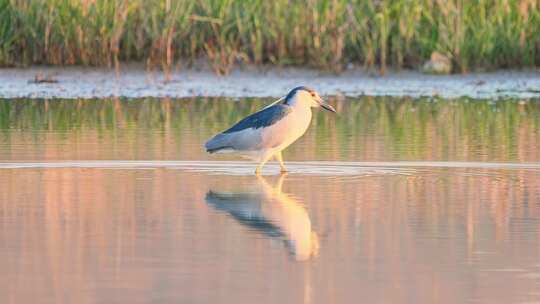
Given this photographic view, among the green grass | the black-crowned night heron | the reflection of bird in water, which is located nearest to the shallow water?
the reflection of bird in water

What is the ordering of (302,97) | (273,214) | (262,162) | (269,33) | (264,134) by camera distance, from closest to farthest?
(273,214) < (264,134) < (262,162) < (302,97) < (269,33)

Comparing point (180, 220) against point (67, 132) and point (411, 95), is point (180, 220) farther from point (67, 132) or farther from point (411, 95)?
point (411, 95)

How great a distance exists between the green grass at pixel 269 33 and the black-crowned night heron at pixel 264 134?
647 cm

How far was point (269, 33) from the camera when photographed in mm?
16984

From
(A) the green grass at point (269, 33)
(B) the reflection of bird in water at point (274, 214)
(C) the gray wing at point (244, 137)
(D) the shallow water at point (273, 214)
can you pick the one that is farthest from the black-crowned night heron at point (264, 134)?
(A) the green grass at point (269, 33)

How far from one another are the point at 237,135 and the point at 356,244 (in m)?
3.26

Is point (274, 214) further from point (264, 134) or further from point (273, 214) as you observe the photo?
point (264, 134)

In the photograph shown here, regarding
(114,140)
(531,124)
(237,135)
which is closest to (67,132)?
(114,140)

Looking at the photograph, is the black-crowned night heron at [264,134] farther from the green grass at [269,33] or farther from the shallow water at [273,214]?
the green grass at [269,33]

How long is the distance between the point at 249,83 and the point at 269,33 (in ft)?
2.94

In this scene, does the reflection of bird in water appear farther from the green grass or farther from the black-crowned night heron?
the green grass

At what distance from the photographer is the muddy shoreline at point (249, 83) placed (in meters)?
15.7

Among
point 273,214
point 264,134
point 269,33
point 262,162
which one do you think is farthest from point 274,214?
point 269,33

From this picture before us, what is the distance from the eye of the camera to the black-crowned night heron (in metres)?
9.84
